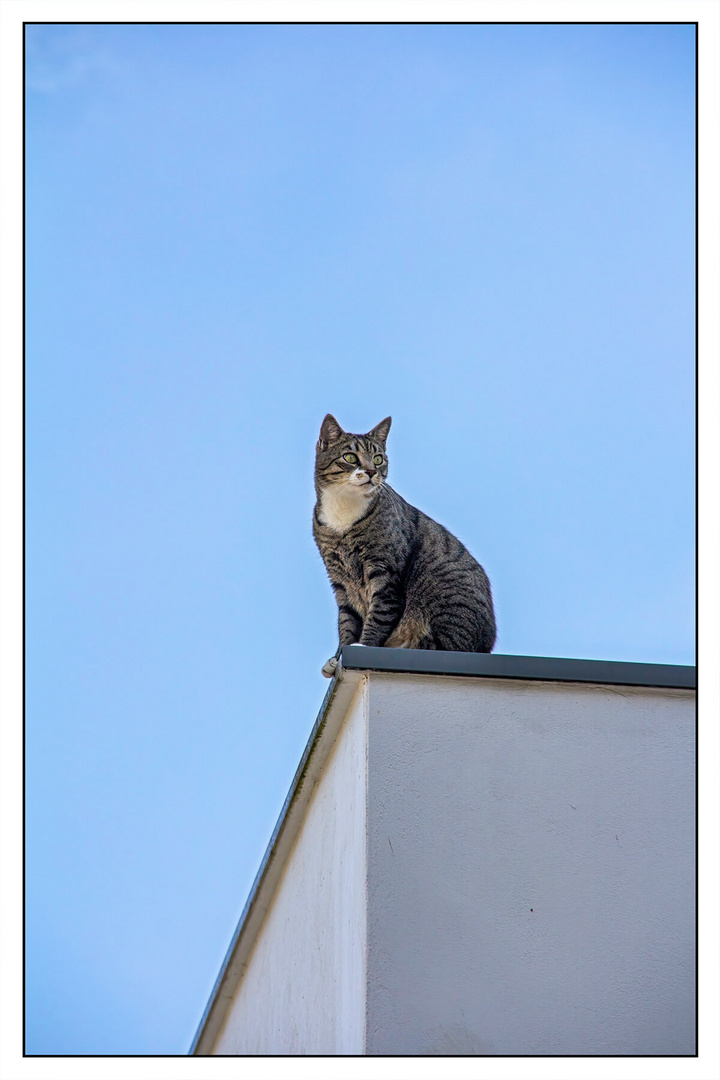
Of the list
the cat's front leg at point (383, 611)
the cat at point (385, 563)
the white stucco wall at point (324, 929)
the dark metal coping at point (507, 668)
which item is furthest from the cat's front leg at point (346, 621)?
the dark metal coping at point (507, 668)

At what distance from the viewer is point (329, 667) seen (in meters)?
5.85

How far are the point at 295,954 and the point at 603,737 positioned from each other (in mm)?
2165

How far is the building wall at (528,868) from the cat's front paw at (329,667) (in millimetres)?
957

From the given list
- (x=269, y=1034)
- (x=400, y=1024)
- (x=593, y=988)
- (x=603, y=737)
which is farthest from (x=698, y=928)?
(x=269, y=1034)

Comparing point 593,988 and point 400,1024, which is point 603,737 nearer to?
point 593,988

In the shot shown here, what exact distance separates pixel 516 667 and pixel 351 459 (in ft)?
8.94

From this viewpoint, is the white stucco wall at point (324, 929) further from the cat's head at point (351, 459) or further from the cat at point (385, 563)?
the cat's head at point (351, 459)

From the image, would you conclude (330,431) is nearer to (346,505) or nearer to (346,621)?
(346,505)

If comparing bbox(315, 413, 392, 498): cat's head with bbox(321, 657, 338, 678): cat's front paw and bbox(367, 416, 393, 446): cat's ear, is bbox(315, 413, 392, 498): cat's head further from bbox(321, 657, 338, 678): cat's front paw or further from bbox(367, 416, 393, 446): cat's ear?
bbox(321, 657, 338, 678): cat's front paw

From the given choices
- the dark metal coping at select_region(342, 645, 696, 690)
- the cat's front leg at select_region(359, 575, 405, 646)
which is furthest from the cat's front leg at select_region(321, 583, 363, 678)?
the dark metal coping at select_region(342, 645, 696, 690)

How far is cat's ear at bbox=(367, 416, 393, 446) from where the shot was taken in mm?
7743

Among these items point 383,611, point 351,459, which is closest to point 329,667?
point 383,611

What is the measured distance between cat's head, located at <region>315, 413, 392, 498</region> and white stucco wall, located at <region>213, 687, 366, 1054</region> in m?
2.11
